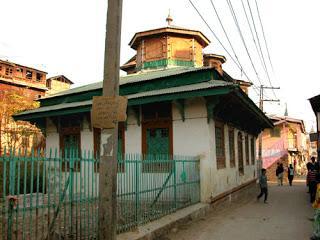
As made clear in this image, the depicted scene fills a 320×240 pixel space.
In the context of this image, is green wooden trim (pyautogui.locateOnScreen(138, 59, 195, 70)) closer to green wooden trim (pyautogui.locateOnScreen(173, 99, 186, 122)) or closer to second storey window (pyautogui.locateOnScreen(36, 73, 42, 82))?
green wooden trim (pyautogui.locateOnScreen(173, 99, 186, 122))

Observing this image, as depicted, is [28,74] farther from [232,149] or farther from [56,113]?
[232,149]

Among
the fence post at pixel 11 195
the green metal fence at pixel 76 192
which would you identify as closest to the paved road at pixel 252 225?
the green metal fence at pixel 76 192

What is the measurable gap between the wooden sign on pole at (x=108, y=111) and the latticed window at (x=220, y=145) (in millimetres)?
8401

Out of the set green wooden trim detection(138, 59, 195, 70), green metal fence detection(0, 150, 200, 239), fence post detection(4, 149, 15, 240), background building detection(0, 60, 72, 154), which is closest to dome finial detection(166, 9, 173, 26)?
green wooden trim detection(138, 59, 195, 70)

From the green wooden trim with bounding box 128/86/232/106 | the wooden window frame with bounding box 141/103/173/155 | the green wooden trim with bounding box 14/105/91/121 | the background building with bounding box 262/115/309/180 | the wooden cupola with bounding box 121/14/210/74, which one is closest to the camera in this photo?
the green wooden trim with bounding box 128/86/232/106

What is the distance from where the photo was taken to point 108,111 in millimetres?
5863

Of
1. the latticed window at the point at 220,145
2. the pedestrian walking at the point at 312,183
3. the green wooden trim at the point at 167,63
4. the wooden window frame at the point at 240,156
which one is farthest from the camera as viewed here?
the green wooden trim at the point at 167,63

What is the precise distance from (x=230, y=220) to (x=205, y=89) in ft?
13.9

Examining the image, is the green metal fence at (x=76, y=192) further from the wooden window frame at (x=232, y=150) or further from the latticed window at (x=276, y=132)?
the latticed window at (x=276, y=132)

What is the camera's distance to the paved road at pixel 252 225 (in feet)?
29.0

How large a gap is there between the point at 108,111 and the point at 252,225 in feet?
21.4

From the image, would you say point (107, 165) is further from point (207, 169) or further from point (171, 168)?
point (207, 169)

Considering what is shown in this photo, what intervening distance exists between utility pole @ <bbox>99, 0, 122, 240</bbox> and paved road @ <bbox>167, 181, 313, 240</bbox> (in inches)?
119

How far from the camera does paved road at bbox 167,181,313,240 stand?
884 cm
